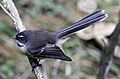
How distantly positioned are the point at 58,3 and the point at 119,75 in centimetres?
155

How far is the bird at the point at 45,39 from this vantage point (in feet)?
12.7

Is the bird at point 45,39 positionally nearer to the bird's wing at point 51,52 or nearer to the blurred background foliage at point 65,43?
the bird's wing at point 51,52

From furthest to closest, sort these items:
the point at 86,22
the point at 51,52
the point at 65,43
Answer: the point at 65,43 → the point at 86,22 → the point at 51,52

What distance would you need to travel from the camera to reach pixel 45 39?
4.11 meters

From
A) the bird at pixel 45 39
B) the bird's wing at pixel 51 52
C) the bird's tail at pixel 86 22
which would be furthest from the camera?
the bird's tail at pixel 86 22

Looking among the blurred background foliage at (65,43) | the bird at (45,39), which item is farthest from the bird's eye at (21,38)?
the blurred background foliage at (65,43)

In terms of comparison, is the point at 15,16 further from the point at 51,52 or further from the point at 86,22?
the point at 86,22

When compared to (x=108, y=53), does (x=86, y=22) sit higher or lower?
higher

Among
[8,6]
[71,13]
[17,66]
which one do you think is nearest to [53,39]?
[8,6]

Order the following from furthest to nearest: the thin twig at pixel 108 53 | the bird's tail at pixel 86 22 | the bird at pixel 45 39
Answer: the bird's tail at pixel 86 22
the bird at pixel 45 39
the thin twig at pixel 108 53

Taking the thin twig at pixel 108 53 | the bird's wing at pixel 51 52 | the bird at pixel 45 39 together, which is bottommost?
the thin twig at pixel 108 53

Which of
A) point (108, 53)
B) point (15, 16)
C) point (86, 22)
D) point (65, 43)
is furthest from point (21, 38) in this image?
point (65, 43)

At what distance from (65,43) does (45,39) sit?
5.43 ft

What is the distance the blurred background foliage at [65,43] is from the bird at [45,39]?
1.02 metres
